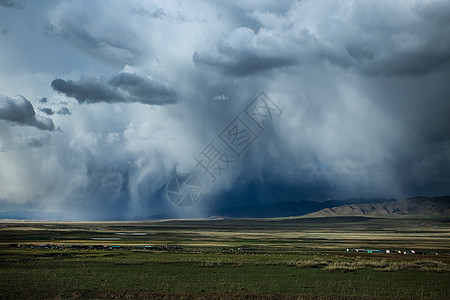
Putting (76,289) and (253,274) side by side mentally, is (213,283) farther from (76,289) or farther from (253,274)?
(76,289)

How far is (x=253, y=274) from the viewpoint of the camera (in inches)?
2140

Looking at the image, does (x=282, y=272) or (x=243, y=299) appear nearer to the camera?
(x=243, y=299)

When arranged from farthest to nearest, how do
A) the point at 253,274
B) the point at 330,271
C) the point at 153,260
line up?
the point at 153,260 < the point at 330,271 < the point at 253,274

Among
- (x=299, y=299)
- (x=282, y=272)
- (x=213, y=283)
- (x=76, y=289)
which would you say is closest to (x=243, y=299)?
(x=299, y=299)

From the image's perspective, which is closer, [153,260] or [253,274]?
[253,274]

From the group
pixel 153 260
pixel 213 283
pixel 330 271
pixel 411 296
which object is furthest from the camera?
pixel 153 260

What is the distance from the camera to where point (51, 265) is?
59750 mm

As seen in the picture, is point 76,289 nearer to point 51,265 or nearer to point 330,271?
point 51,265

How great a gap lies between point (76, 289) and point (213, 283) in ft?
47.9

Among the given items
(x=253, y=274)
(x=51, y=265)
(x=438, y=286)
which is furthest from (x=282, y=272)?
(x=51, y=265)

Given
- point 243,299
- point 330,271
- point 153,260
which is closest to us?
point 243,299

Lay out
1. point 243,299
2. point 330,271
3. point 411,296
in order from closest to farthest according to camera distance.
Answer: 1. point 243,299
2. point 411,296
3. point 330,271

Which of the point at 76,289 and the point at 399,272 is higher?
the point at 76,289

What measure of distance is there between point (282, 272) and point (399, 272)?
1731 cm
